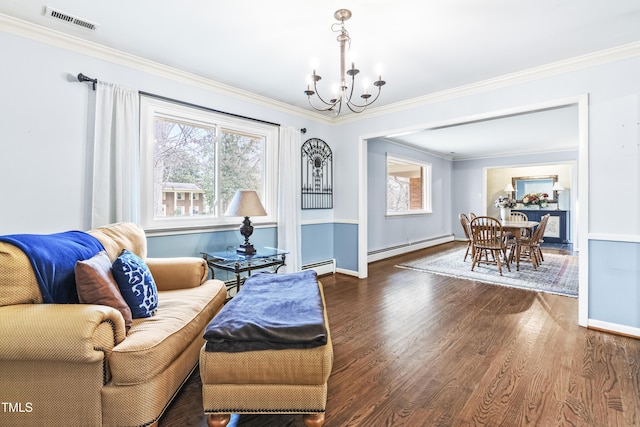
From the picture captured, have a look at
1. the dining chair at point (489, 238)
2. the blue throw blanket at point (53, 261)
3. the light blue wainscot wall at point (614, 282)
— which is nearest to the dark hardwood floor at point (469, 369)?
the light blue wainscot wall at point (614, 282)

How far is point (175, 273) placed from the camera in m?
2.34

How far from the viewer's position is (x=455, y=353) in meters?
2.30

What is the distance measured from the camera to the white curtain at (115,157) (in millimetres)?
2604

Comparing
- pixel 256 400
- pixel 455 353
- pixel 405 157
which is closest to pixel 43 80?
pixel 256 400

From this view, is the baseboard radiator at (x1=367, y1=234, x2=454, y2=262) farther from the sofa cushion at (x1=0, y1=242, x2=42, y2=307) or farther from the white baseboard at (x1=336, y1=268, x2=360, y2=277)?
the sofa cushion at (x1=0, y1=242, x2=42, y2=307)

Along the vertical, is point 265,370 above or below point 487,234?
below

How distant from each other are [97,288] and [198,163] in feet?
6.86

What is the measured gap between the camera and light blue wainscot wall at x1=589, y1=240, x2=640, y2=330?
2.60m

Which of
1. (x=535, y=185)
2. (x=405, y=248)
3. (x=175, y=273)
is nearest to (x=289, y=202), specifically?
(x=175, y=273)

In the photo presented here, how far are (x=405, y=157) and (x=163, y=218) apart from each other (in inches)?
199

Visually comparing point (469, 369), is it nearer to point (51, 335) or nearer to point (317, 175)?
point (51, 335)

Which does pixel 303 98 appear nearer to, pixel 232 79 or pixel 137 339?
pixel 232 79

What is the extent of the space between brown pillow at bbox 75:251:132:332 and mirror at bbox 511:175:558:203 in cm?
953

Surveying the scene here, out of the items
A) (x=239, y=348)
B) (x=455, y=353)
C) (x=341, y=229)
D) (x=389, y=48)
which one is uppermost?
(x=389, y=48)
